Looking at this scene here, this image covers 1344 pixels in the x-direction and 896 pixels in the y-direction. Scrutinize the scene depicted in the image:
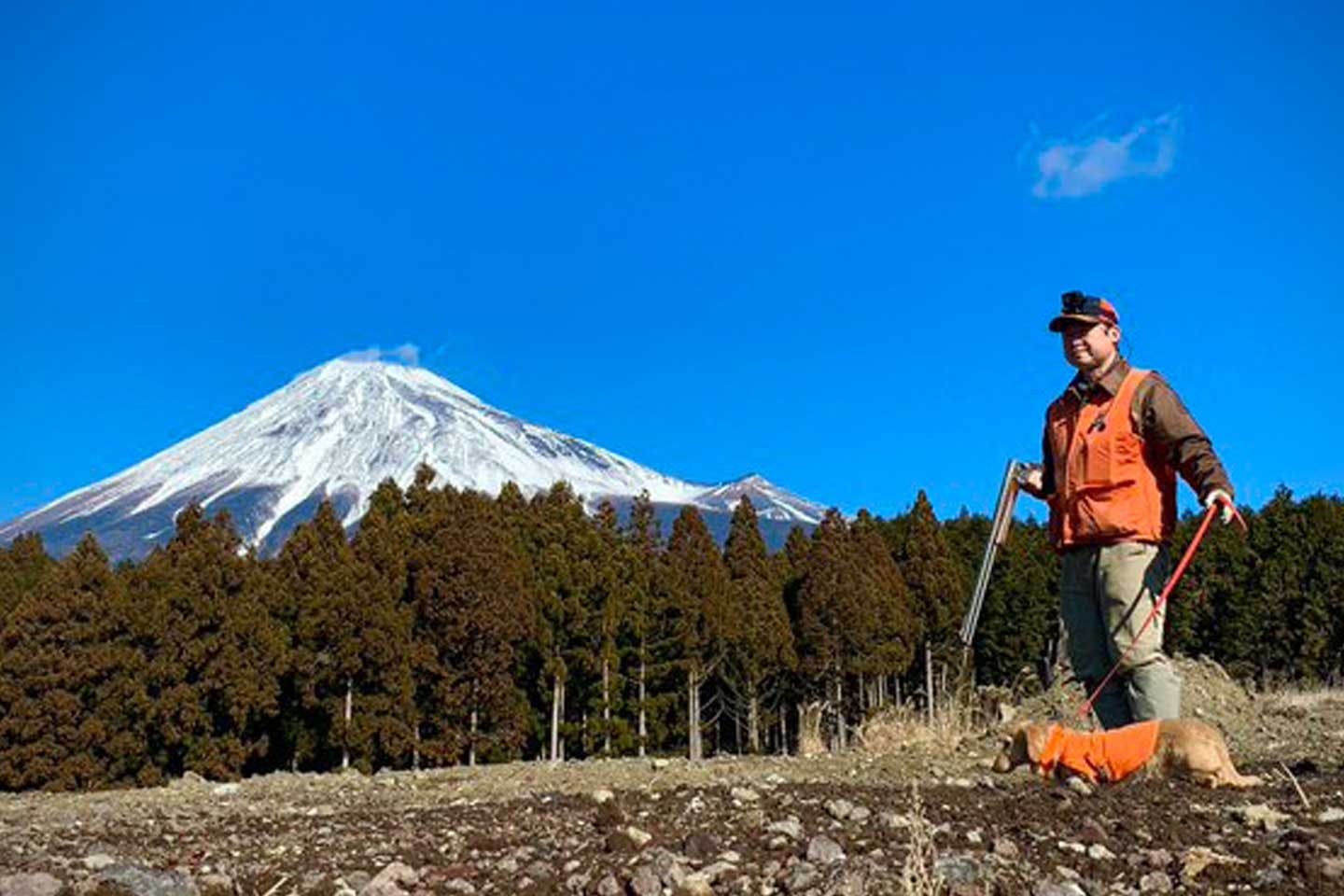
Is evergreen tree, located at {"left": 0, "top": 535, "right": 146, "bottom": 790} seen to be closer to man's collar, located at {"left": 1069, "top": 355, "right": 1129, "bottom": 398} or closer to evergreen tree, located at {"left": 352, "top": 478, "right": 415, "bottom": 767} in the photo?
evergreen tree, located at {"left": 352, "top": 478, "right": 415, "bottom": 767}

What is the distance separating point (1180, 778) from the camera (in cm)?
432

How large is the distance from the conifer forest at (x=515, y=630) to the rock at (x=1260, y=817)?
1473 centimetres

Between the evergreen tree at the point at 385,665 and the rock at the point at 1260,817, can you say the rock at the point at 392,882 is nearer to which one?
the rock at the point at 1260,817

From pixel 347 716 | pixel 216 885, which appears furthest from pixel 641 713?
pixel 216 885

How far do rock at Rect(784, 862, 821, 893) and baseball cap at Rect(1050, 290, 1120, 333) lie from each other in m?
2.97

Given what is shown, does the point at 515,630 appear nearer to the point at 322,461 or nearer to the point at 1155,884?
the point at 1155,884

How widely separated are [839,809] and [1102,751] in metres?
1.44

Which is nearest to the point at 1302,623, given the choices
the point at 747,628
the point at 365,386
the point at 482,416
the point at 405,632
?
the point at 747,628

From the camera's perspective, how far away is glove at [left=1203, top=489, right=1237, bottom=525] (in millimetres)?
4254

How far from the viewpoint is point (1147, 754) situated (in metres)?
4.38

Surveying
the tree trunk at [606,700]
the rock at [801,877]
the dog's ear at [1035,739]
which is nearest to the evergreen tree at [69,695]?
the tree trunk at [606,700]

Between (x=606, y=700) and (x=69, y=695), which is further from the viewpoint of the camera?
(x=606, y=700)

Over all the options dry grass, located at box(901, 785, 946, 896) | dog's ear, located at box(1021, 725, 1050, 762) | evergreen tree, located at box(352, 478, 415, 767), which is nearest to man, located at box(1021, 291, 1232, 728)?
dog's ear, located at box(1021, 725, 1050, 762)

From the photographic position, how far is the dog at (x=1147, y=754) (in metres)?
4.25
